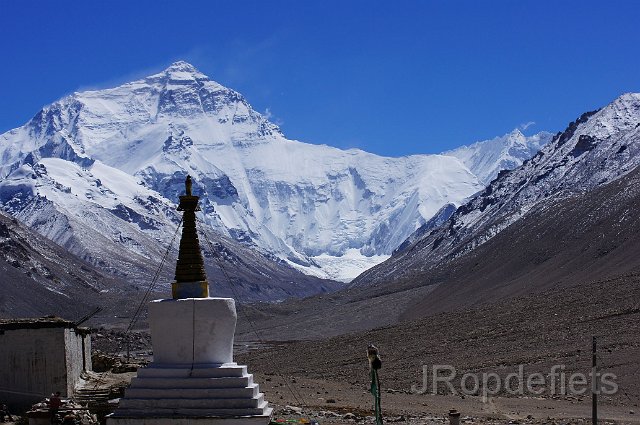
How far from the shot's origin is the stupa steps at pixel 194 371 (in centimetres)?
1880

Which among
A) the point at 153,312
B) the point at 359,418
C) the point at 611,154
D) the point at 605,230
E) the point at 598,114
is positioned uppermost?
the point at 598,114

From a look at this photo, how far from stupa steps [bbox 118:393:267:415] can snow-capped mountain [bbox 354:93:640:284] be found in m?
127

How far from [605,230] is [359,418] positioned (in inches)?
3121

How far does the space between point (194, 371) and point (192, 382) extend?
0.20 meters

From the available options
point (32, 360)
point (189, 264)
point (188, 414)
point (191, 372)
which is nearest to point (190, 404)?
point (188, 414)

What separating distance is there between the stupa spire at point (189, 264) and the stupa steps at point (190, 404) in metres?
1.82

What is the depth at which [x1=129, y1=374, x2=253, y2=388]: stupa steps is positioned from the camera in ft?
61.4

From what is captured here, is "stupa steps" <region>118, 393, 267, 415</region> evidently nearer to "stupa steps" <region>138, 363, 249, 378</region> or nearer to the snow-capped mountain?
"stupa steps" <region>138, 363, 249, 378</region>

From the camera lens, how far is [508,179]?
648 ft

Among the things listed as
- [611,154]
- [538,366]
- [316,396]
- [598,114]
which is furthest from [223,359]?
[598,114]

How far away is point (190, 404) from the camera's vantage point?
18.6 meters

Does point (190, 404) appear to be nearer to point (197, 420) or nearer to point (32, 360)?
point (197, 420)

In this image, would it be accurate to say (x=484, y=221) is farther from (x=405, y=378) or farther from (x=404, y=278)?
(x=405, y=378)

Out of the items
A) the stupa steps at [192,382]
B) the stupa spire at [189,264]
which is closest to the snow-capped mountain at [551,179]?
the stupa spire at [189,264]
